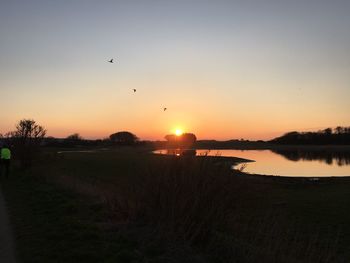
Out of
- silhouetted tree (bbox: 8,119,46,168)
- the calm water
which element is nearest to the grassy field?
the calm water

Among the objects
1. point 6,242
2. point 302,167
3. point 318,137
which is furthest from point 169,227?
point 318,137

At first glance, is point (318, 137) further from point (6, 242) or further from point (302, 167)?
point (6, 242)

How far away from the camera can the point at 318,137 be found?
540ft

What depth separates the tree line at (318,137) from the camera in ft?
519

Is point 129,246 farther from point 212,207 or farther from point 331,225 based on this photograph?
point 331,225

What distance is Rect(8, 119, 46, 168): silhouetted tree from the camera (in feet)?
92.8

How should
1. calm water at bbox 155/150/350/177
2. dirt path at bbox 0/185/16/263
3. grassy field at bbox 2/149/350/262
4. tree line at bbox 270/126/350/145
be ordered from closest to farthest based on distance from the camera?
dirt path at bbox 0/185/16/263
grassy field at bbox 2/149/350/262
calm water at bbox 155/150/350/177
tree line at bbox 270/126/350/145

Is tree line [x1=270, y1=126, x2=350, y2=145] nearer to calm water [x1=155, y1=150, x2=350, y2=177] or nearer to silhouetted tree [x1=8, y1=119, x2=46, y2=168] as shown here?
calm water [x1=155, y1=150, x2=350, y2=177]

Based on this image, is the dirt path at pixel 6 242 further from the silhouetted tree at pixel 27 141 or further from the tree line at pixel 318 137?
the tree line at pixel 318 137

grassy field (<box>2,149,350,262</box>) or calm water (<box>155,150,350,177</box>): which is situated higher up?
grassy field (<box>2,149,350,262</box>)

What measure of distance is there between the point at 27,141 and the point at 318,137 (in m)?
150

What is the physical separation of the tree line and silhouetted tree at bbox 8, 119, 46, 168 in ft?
468

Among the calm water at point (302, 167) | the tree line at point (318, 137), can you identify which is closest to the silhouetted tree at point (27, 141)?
the calm water at point (302, 167)

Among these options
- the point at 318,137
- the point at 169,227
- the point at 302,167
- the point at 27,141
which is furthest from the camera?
the point at 318,137
